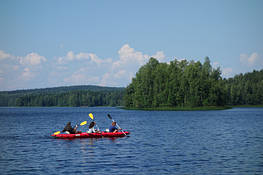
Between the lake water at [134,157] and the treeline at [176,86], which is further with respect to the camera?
the treeline at [176,86]

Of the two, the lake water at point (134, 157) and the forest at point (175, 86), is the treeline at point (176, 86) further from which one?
the lake water at point (134, 157)

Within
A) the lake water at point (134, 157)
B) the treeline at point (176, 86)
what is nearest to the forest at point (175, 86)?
the treeline at point (176, 86)

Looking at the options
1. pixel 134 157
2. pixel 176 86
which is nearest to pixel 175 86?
pixel 176 86

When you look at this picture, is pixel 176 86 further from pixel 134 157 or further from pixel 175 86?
pixel 134 157

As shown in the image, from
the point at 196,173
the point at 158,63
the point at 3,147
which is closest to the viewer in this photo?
the point at 196,173

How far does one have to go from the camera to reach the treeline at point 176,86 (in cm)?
13612

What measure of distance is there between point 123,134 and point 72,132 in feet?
20.6

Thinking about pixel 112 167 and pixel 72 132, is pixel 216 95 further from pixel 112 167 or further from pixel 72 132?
pixel 112 167

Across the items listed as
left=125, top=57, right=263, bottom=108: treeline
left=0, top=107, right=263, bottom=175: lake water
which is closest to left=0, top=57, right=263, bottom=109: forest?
left=125, top=57, right=263, bottom=108: treeline

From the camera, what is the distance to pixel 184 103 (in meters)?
140

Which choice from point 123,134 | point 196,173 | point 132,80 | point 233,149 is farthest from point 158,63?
point 196,173

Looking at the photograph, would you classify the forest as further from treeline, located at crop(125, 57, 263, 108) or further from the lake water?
the lake water

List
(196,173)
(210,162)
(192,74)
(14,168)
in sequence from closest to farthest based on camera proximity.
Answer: (196,173), (14,168), (210,162), (192,74)

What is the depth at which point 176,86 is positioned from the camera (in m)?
140
